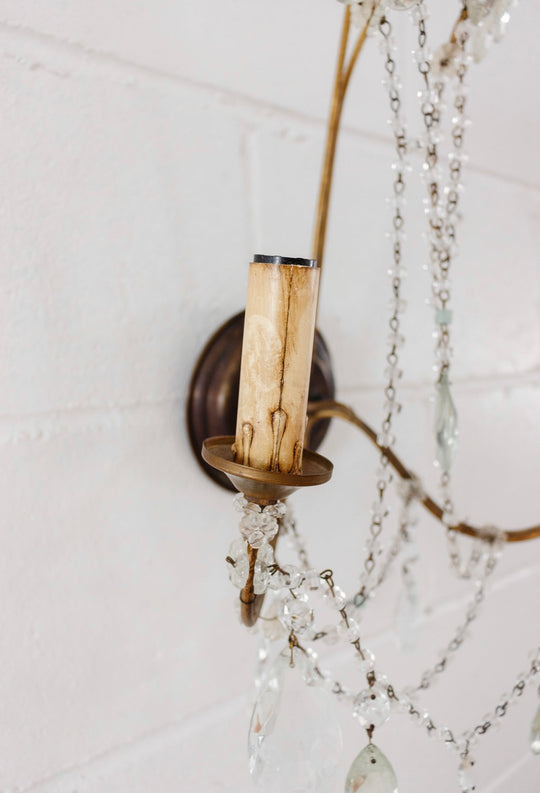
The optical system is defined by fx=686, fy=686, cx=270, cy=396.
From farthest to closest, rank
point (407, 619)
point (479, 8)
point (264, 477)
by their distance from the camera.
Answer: point (407, 619) < point (479, 8) < point (264, 477)

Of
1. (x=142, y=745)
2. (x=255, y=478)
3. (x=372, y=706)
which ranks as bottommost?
(x=142, y=745)

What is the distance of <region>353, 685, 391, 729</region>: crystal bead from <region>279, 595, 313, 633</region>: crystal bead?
0.07 m

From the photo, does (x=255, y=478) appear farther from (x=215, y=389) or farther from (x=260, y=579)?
(x=215, y=389)

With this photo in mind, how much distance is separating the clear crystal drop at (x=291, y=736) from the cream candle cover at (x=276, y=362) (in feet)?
0.50

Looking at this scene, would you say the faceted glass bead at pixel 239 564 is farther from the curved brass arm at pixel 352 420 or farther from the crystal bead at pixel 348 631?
the curved brass arm at pixel 352 420

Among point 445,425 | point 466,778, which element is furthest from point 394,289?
point 466,778

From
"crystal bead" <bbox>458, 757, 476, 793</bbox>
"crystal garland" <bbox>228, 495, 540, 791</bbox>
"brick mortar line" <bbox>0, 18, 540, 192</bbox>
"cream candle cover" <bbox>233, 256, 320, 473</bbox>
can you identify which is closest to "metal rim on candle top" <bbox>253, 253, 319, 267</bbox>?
"cream candle cover" <bbox>233, 256, 320, 473</bbox>

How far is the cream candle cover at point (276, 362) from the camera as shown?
329mm

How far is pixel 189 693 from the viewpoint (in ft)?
1.85

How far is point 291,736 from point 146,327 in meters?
0.29

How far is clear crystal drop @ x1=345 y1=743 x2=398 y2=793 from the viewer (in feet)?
1.32

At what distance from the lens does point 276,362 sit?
1.10 feet

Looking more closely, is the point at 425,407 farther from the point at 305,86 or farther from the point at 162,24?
the point at 162,24

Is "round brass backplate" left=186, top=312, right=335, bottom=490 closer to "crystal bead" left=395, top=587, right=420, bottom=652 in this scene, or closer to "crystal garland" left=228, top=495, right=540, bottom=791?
"crystal garland" left=228, top=495, right=540, bottom=791
